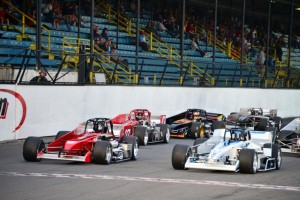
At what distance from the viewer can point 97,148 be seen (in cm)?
1805

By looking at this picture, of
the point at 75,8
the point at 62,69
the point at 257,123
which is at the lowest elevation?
the point at 257,123

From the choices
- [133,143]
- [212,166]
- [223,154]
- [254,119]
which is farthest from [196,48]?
[212,166]

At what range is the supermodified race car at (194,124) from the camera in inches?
1096

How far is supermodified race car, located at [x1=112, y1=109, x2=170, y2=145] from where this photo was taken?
78.8 ft

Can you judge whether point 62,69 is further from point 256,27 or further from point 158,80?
point 256,27

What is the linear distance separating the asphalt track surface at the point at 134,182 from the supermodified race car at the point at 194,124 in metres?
8.16

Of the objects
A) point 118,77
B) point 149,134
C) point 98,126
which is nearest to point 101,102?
point 118,77

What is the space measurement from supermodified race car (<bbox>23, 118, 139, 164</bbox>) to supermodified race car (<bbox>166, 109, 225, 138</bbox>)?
8.09 metres

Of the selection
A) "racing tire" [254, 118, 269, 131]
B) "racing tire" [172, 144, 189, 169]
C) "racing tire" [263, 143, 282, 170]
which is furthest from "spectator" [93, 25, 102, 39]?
"racing tire" [172, 144, 189, 169]

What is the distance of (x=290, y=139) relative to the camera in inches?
893

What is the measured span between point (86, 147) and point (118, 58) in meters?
12.3

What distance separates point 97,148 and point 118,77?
41.1ft

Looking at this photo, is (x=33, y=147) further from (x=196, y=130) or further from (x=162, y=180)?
(x=196, y=130)

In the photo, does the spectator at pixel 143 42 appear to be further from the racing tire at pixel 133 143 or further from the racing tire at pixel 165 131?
the racing tire at pixel 133 143
